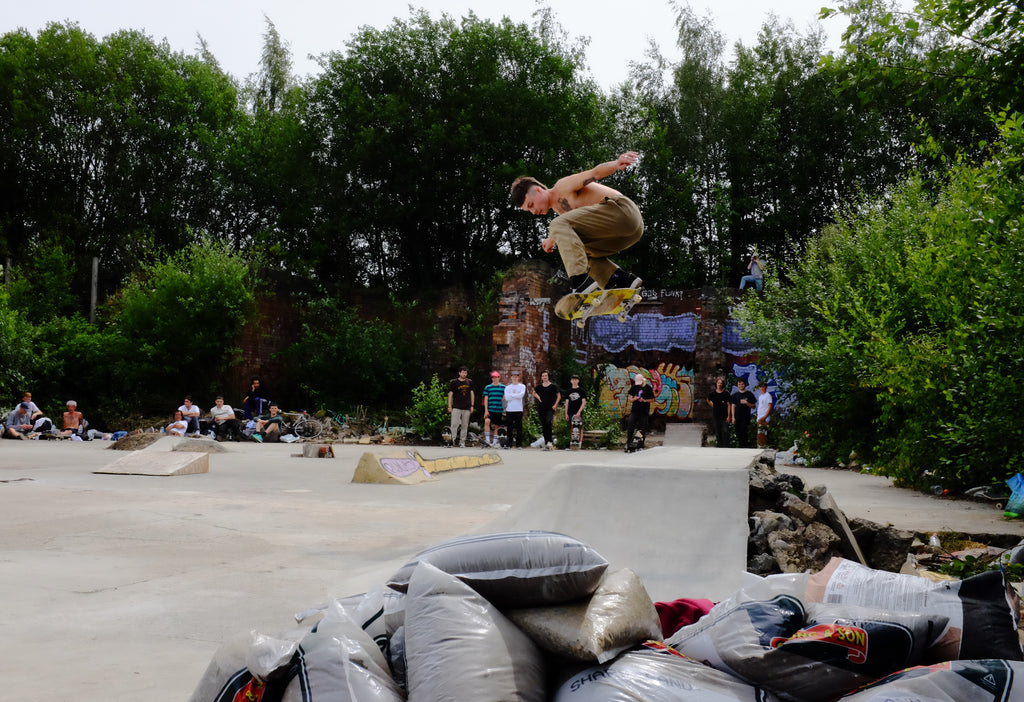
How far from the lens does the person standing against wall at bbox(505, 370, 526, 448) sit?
15727mm

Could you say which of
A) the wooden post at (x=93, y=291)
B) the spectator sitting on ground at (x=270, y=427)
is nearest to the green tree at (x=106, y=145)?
the wooden post at (x=93, y=291)

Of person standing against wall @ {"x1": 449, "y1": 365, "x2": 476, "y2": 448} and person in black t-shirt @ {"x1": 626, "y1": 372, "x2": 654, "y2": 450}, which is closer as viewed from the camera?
person in black t-shirt @ {"x1": 626, "y1": 372, "x2": 654, "y2": 450}

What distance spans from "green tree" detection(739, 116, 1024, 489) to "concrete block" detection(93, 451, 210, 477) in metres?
7.42

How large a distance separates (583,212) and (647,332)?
14797mm

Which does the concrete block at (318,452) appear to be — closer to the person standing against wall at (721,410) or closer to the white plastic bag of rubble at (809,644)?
the person standing against wall at (721,410)

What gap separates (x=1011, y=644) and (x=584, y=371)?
18477mm

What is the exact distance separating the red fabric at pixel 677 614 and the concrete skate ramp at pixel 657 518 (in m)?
1.23

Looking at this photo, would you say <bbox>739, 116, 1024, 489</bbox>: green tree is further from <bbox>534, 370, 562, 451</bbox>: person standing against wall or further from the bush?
the bush

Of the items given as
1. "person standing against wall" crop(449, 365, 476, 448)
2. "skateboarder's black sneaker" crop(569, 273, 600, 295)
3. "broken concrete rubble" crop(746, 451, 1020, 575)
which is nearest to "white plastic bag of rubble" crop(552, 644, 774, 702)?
"broken concrete rubble" crop(746, 451, 1020, 575)

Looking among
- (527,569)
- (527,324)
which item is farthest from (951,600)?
(527,324)

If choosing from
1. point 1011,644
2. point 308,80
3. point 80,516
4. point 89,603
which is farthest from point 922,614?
point 308,80

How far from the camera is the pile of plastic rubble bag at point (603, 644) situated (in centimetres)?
168

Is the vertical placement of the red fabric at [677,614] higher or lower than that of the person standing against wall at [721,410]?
lower

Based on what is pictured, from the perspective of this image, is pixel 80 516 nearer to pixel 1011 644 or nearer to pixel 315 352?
pixel 1011 644
